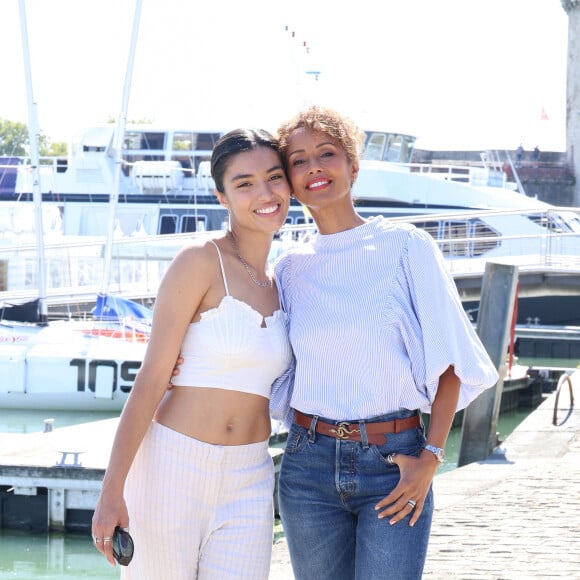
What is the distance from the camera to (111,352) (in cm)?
1420

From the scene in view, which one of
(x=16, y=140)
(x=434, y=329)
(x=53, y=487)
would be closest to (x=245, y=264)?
(x=434, y=329)

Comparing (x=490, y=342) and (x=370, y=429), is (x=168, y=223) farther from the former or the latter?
(x=370, y=429)

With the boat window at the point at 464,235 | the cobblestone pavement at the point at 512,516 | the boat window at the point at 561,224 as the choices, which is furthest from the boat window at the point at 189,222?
the cobblestone pavement at the point at 512,516

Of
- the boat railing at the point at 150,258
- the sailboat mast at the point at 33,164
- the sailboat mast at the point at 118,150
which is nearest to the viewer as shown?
the sailboat mast at the point at 33,164

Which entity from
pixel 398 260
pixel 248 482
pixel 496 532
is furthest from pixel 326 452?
pixel 496 532

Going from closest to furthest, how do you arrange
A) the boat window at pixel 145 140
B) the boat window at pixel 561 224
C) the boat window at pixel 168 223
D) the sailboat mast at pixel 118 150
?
the sailboat mast at pixel 118 150 → the boat window at pixel 561 224 → the boat window at pixel 168 223 → the boat window at pixel 145 140

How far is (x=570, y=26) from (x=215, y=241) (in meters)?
47.2

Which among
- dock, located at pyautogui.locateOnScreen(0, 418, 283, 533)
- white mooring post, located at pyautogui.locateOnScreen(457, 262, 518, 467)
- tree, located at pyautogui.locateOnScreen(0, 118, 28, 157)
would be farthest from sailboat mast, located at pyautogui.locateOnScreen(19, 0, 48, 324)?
tree, located at pyautogui.locateOnScreen(0, 118, 28, 157)

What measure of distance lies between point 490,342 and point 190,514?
18.2 feet

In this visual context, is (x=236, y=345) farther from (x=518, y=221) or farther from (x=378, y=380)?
(x=518, y=221)

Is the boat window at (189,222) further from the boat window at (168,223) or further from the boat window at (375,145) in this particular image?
the boat window at (375,145)

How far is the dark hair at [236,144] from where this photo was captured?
9.16ft

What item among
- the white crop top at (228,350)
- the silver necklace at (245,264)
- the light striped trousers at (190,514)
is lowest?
the light striped trousers at (190,514)

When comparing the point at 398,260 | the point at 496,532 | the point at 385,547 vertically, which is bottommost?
the point at 496,532
